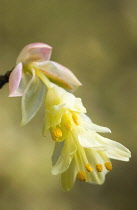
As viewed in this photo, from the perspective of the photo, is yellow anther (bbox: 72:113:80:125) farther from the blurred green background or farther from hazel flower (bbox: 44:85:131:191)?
the blurred green background

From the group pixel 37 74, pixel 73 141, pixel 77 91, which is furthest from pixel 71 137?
pixel 77 91

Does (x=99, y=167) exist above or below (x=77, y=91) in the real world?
above

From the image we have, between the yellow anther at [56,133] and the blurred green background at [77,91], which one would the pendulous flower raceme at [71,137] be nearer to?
the yellow anther at [56,133]

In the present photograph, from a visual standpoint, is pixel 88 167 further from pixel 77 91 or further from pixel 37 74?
pixel 77 91

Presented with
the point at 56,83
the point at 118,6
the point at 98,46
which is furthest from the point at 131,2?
the point at 56,83

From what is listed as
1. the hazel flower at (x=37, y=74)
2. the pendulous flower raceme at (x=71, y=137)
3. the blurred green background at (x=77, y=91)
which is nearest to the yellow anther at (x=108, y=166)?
the pendulous flower raceme at (x=71, y=137)

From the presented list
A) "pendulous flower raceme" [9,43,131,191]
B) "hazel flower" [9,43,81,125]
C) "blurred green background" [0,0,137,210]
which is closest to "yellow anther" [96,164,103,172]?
"pendulous flower raceme" [9,43,131,191]

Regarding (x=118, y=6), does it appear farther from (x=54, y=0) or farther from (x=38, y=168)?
(x=38, y=168)
